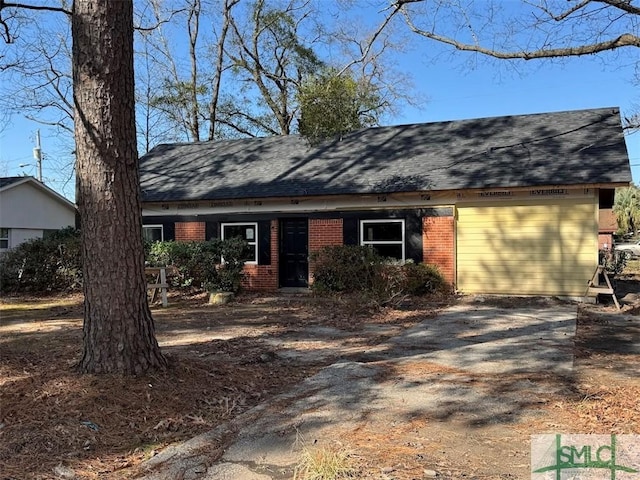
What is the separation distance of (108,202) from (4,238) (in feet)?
66.8

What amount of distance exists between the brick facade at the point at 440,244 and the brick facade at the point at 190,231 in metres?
6.95

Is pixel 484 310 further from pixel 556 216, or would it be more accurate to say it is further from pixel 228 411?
pixel 228 411

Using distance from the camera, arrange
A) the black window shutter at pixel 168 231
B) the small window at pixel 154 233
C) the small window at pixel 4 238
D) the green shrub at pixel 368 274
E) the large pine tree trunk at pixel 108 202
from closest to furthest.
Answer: the large pine tree trunk at pixel 108 202 < the green shrub at pixel 368 274 < the black window shutter at pixel 168 231 < the small window at pixel 154 233 < the small window at pixel 4 238

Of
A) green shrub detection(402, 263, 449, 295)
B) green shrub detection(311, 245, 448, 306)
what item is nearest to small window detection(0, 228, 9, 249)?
A: green shrub detection(311, 245, 448, 306)

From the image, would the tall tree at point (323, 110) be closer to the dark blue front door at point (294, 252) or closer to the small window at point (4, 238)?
the dark blue front door at point (294, 252)

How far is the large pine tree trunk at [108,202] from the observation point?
5.11 meters

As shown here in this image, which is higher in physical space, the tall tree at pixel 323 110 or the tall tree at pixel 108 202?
the tall tree at pixel 323 110

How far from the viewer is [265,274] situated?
1623cm

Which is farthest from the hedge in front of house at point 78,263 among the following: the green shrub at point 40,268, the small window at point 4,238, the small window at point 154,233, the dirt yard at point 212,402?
the small window at point 4,238

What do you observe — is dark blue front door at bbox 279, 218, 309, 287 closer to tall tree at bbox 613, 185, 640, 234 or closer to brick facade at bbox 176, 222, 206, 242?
brick facade at bbox 176, 222, 206, 242

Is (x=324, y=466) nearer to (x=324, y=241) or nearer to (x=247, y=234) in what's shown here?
(x=324, y=241)

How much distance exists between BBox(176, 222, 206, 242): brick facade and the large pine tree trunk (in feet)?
38.4

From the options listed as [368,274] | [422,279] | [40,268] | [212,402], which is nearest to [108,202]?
[212,402]

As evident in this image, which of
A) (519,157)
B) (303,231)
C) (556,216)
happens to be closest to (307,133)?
(303,231)
